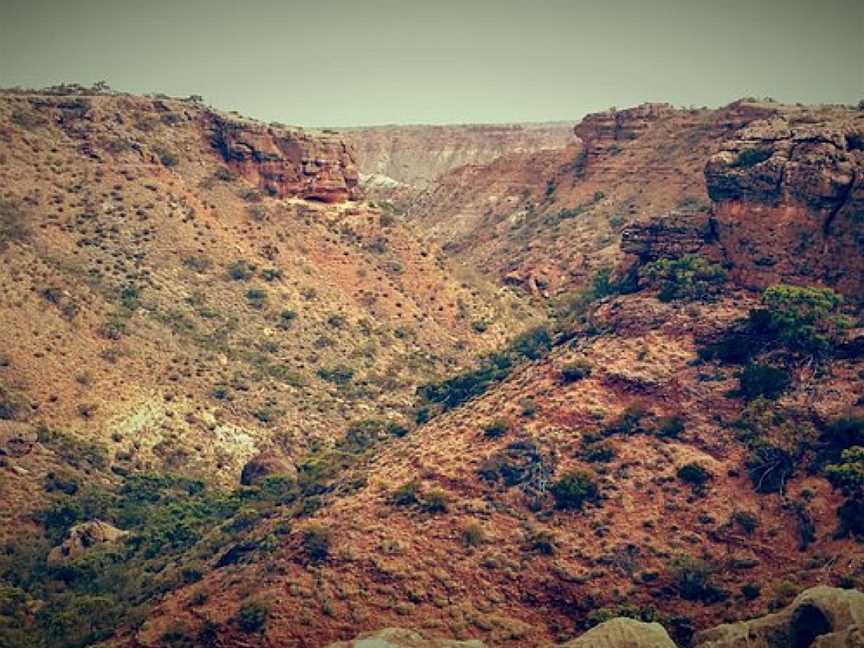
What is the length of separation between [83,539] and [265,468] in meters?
11.9

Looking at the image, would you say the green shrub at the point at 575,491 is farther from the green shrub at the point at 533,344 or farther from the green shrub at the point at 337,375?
the green shrub at the point at 337,375

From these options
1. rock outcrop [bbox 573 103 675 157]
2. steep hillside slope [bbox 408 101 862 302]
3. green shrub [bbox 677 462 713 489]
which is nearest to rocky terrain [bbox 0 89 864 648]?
green shrub [bbox 677 462 713 489]

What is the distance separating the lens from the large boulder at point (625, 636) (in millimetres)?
37375

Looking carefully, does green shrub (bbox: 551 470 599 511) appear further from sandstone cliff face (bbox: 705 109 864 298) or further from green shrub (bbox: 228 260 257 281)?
green shrub (bbox: 228 260 257 281)

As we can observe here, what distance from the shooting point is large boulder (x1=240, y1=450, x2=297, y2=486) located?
230 ft

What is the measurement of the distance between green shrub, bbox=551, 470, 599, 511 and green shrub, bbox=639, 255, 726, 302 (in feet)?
37.7

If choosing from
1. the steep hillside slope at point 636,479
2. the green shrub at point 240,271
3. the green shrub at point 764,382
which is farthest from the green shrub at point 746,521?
the green shrub at point 240,271

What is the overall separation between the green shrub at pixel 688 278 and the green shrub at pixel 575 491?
37.7 ft

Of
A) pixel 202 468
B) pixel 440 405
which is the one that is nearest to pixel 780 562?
pixel 440 405

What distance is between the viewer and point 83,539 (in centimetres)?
6269

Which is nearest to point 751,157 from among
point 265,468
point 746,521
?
point 746,521

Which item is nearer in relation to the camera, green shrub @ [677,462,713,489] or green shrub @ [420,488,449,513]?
green shrub @ [677,462,713,489]

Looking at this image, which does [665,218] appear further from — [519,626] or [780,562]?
[519,626]

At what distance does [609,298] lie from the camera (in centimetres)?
6197
